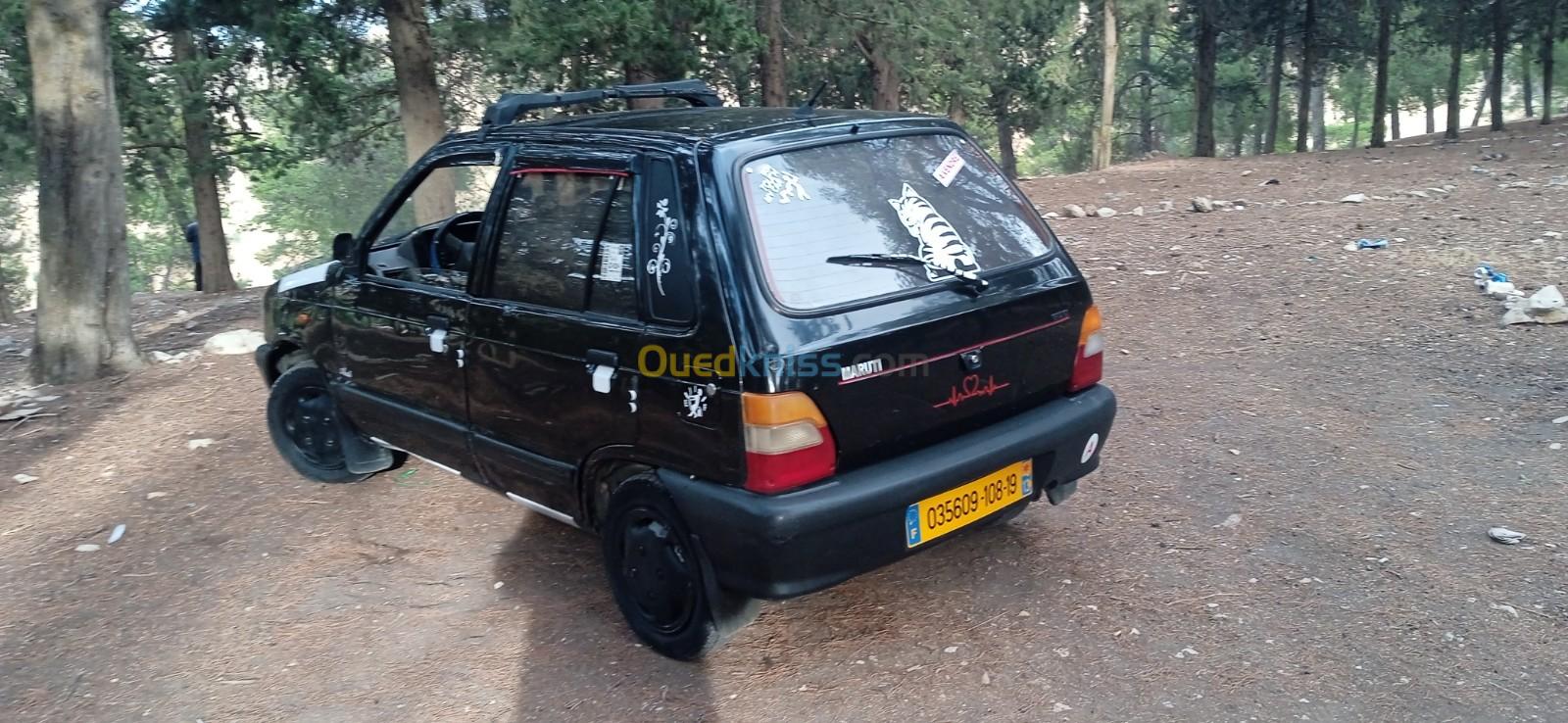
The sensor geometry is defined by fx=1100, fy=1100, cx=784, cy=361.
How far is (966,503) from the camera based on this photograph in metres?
3.56

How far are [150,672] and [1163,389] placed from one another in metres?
5.19

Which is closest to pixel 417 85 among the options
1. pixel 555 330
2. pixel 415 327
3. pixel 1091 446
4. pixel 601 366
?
pixel 415 327

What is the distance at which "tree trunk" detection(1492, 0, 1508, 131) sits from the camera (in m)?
24.1

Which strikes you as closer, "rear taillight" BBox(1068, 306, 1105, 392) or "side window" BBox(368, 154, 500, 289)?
Result: "rear taillight" BBox(1068, 306, 1105, 392)

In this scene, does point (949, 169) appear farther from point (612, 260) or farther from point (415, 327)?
point (415, 327)

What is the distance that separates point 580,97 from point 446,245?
114 cm

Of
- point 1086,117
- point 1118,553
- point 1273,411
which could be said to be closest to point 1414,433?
point 1273,411

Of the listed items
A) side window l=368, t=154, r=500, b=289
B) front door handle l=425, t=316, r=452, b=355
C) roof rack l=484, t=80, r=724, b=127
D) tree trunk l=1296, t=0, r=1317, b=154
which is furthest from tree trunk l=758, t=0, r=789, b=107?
tree trunk l=1296, t=0, r=1317, b=154

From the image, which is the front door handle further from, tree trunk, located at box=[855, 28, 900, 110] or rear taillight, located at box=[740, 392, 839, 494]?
tree trunk, located at box=[855, 28, 900, 110]

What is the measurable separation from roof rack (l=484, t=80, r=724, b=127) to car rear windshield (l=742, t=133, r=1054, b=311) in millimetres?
1488

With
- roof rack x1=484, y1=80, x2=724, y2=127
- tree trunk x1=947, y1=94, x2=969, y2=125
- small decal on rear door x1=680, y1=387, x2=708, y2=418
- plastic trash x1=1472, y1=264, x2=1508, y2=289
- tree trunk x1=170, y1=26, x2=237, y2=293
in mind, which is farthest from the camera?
tree trunk x1=947, y1=94, x2=969, y2=125

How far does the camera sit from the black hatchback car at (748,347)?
326 centimetres

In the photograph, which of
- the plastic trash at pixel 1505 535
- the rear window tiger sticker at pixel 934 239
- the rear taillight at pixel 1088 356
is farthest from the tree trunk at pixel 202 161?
the plastic trash at pixel 1505 535
